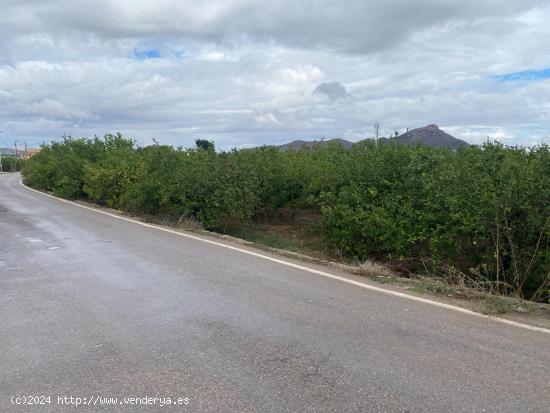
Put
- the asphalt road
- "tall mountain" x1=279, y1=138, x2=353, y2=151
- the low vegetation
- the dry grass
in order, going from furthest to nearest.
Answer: "tall mountain" x1=279, y1=138, x2=353, y2=151 < the dry grass < the low vegetation < the asphalt road

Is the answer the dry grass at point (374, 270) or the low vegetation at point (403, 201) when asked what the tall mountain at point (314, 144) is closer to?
the low vegetation at point (403, 201)

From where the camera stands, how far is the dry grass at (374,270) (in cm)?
782

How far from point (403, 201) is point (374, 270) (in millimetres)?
1503

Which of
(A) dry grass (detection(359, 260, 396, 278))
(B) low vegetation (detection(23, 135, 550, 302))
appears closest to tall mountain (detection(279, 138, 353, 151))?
(B) low vegetation (detection(23, 135, 550, 302))

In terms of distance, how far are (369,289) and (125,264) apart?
4.23m

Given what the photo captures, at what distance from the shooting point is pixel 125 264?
8.77m

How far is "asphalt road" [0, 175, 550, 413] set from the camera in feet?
12.6

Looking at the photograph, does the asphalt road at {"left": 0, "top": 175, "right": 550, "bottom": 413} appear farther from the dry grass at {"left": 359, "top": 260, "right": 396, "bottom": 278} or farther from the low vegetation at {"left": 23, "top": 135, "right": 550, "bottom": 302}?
the low vegetation at {"left": 23, "top": 135, "right": 550, "bottom": 302}

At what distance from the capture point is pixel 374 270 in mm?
7910

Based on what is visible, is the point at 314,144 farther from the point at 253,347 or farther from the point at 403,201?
the point at 253,347

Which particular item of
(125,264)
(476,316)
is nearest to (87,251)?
(125,264)

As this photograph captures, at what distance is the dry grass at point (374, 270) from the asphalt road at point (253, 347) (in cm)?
78

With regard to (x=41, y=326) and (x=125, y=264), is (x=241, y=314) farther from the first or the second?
(x=125, y=264)

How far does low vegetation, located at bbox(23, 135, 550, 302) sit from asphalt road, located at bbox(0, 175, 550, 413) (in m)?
1.69
